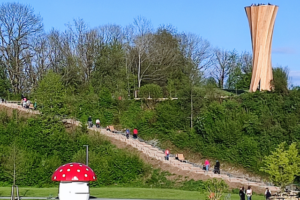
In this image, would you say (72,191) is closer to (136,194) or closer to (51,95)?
(136,194)

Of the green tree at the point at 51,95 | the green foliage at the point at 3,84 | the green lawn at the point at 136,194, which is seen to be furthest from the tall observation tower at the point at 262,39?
the green foliage at the point at 3,84

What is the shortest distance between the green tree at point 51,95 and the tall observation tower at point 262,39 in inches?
616

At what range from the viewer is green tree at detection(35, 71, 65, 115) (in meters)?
39.5

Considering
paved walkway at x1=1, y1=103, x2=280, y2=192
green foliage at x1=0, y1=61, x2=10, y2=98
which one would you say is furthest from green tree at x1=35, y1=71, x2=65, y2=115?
green foliage at x1=0, y1=61, x2=10, y2=98

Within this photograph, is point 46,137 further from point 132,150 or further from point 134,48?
point 134,48

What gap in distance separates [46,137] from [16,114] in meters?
5.58

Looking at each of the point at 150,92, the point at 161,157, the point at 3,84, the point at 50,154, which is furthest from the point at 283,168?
the point at 3,84

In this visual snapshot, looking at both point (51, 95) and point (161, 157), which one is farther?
point (51, 95)

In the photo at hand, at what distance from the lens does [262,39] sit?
44062 millimetres

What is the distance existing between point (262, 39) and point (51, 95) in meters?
16.9

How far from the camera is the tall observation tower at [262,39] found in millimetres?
43281

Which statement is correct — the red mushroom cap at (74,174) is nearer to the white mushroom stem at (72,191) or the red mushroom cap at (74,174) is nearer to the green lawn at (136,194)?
the white mushroom stem at (72,191)

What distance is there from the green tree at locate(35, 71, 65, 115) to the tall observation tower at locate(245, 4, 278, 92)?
15.6 m

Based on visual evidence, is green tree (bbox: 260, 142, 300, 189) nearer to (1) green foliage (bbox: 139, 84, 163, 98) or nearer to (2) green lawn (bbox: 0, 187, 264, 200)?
(2) green lawn (bbox: 0, 187, 264, 200)
